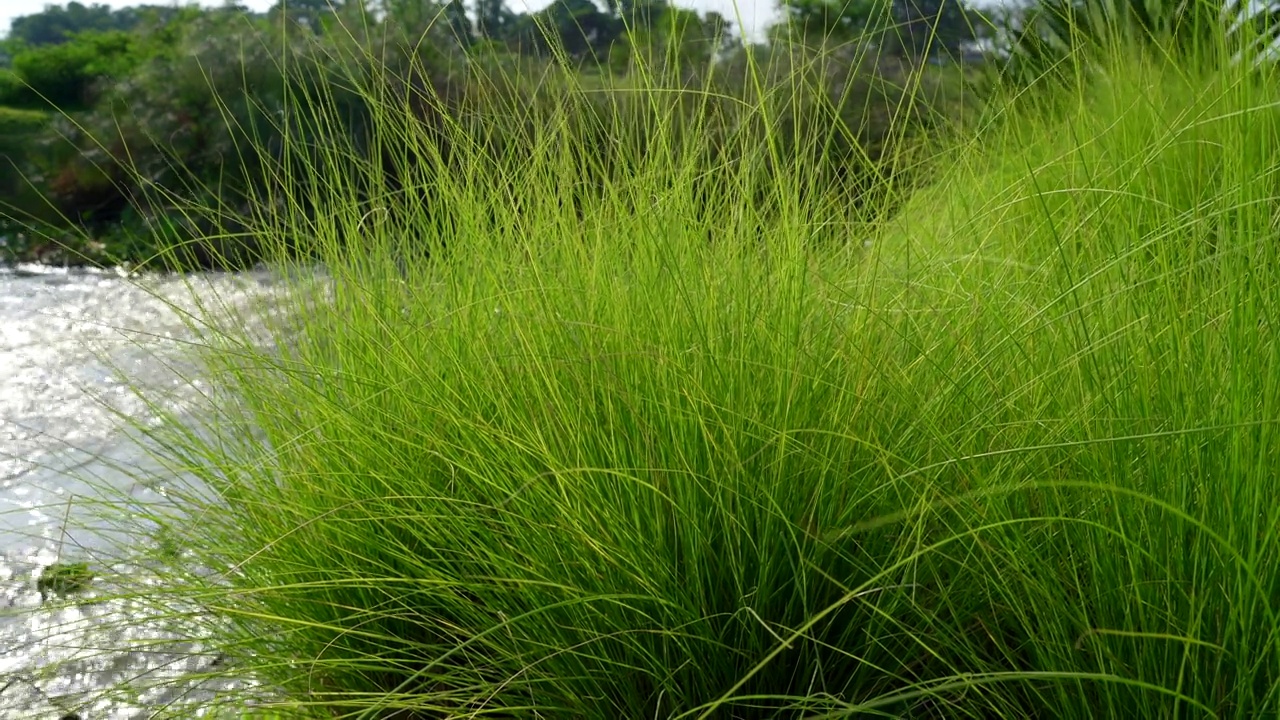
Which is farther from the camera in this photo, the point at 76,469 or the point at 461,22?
the point at 76,469

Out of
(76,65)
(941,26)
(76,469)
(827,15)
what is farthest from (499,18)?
(76,65)

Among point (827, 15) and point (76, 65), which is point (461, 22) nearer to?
point (827, 15)

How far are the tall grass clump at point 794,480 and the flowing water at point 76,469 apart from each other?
0.20 metres

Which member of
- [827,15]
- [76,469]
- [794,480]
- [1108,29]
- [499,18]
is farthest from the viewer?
[76,469]

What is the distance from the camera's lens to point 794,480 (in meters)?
1.30

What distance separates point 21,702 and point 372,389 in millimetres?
941

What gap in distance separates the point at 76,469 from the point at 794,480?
2885mm

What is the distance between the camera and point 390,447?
153cm

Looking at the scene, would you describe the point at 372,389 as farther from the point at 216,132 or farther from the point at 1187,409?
the point at 216,132

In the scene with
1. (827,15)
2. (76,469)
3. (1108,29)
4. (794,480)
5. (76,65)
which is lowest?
(76,469)

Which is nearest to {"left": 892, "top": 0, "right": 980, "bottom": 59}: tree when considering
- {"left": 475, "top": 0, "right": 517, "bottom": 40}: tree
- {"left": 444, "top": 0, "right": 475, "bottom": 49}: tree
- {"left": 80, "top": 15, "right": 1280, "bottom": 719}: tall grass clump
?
{"left": 80, "top": 15, "right": 1280, "bottom": 719}: tall grass clump

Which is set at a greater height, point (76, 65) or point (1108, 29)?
point (76, 65)

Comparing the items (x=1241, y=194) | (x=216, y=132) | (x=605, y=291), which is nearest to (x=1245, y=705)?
(x=1241, y=194)

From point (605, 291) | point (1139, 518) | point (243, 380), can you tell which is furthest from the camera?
point (243, 380)
